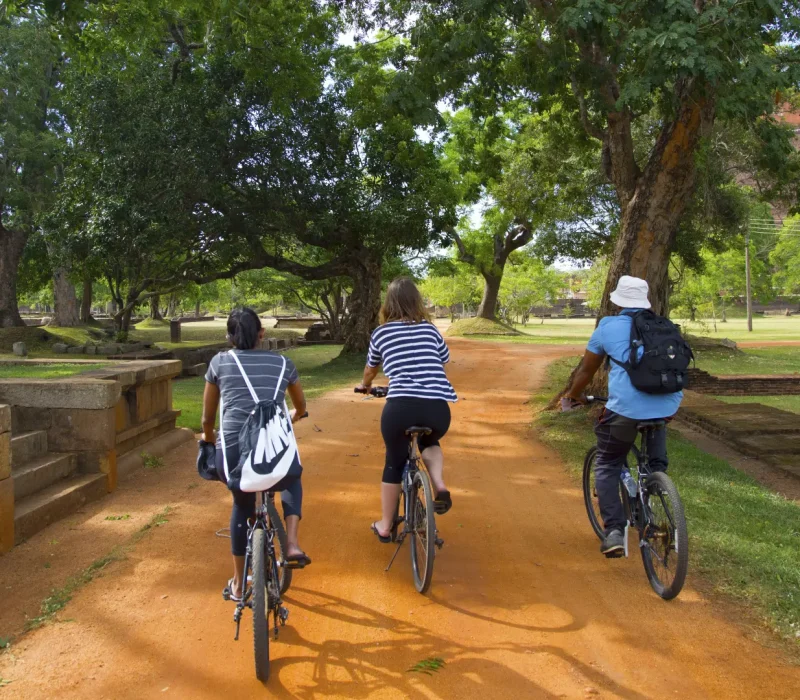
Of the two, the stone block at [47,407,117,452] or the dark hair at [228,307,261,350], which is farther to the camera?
the stone block at [47,407,117,452]

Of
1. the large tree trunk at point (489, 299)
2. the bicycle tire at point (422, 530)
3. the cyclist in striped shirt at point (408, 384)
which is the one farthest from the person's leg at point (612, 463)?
the large tree trunk at point (489, 299)

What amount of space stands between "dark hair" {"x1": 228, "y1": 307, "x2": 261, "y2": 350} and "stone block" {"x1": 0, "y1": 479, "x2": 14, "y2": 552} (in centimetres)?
225

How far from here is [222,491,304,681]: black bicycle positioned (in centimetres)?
319

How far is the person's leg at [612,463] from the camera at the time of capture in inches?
173

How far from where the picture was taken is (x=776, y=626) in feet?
12.3

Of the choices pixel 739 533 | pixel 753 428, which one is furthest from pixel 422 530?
pixel 753 428

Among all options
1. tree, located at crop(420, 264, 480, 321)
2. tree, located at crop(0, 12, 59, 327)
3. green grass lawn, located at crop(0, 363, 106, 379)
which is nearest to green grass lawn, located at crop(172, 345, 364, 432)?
green grass lawn, located at crop(0, 363, 106, 379)

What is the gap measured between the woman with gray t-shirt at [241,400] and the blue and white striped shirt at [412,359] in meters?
0.76

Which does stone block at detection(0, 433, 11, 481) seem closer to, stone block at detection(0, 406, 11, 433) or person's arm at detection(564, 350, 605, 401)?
stone block at detection(0, 406, 11, 433)

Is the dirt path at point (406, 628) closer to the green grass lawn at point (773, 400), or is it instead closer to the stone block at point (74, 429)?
the stone block at point (74, 429)

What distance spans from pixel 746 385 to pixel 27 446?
1405cm

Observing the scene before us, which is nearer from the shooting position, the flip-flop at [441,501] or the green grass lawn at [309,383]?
the flip-flop at [441,501]

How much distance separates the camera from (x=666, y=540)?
13.5ft

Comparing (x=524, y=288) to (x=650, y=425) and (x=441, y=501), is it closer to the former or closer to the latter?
(x=650, y=425)
